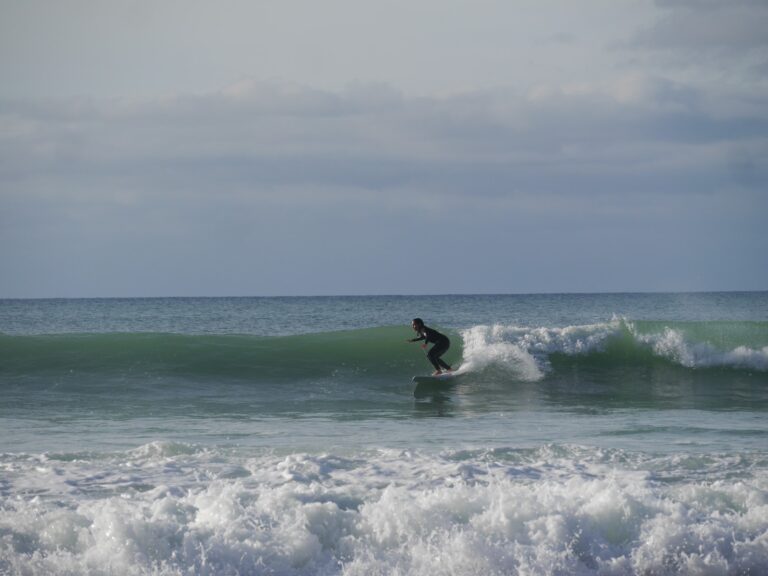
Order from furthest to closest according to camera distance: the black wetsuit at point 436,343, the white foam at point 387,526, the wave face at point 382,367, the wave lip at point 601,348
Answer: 1. the wave lip at point 601,348
2. the black wetsuit at point 436,343
3. the wave face at point 382,367
4. the white foam at point 387,526

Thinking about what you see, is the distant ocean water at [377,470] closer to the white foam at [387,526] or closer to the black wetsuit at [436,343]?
the white foam at [387,526]

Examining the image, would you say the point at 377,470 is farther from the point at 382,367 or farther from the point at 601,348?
the point at 601,348

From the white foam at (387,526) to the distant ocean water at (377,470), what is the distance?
0.05 feet

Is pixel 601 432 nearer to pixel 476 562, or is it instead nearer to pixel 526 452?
pixel 526 452

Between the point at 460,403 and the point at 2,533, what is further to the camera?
the point at 460,403

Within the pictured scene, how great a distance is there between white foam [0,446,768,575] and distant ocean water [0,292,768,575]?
16 mm

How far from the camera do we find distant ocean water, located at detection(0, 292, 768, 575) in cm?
653

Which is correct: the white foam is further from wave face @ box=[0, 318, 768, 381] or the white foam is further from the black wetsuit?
wave face @ box=[0, 318, 768, 381]

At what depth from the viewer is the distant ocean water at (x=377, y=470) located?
6.53 m

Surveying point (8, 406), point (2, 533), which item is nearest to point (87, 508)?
point (2, 533)

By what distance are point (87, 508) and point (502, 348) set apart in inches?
473

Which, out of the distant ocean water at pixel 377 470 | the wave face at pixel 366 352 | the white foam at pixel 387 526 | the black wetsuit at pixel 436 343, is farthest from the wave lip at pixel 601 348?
the white foam at pixel 387 526

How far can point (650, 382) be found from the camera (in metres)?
17.2

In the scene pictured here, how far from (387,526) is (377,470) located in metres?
1.58
